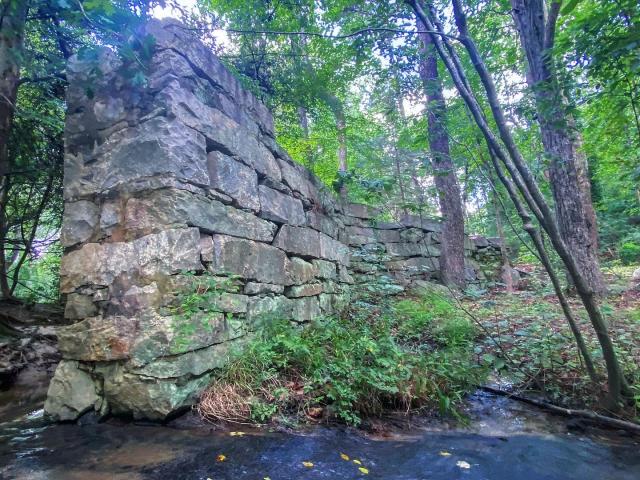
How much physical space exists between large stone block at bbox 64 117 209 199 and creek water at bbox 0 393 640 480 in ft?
4.78

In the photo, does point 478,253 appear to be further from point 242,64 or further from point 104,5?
point 104,5

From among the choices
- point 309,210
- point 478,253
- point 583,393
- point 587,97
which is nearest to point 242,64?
point 309,210

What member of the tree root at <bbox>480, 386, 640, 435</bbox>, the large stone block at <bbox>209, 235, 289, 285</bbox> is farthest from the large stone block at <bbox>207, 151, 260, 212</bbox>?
the tree root at <bbox>480, 386, 640, 435</bbox>

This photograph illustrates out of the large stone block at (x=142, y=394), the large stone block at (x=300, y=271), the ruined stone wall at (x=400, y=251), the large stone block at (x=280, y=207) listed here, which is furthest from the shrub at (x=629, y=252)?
the large stone block at (x=142, y=394)

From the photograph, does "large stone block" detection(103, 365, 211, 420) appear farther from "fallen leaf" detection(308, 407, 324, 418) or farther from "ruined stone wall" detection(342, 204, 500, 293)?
"ruined stone wall" detection(342, 204, 500, 293)

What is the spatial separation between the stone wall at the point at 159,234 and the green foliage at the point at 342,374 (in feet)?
0.69

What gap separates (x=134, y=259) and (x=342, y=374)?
1.51 meters

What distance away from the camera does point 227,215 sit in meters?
2.63

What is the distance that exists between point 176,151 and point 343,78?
4620 millimetres

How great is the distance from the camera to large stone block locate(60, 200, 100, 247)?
2.34 metres

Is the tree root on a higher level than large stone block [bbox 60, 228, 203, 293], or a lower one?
lower

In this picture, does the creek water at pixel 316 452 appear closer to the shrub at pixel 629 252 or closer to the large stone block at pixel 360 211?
the large stone block at pixel 360 211

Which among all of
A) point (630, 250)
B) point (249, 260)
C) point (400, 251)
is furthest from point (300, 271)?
point (630, 250)

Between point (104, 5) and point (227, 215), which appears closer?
point (104, 5)
